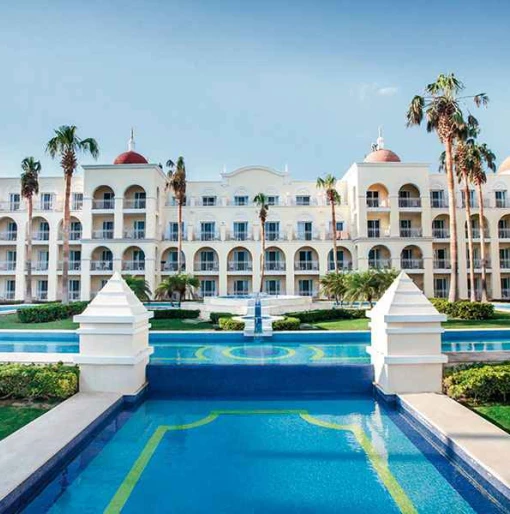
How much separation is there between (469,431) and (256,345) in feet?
25.6

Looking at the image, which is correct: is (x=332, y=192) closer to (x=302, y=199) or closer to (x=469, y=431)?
(x=302, y=199)

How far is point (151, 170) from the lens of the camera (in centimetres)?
3503

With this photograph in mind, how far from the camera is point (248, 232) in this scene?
36.5 m

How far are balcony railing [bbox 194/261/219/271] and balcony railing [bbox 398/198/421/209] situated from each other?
17.3 metres

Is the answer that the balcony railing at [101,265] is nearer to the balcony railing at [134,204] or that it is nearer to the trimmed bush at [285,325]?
the balcony railing at [134,204]

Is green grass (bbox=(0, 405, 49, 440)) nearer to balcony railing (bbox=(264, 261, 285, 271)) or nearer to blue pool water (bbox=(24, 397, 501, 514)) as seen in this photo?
blue pool water (bbox=(24, 397, 501, 514))

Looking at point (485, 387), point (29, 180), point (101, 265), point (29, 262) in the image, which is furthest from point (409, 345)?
point (29, 180)

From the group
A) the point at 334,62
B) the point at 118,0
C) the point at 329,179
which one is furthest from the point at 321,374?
the point at 329,179

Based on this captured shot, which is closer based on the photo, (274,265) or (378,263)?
(378,263)

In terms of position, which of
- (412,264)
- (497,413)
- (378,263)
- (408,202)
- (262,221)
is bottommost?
(497,413)

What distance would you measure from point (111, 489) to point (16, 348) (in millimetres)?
10002

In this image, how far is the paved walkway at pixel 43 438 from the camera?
12.3 feet

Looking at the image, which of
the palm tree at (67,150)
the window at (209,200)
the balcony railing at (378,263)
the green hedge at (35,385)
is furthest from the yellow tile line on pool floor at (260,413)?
the window at (209,200)

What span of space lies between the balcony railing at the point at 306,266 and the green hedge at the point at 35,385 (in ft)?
101
